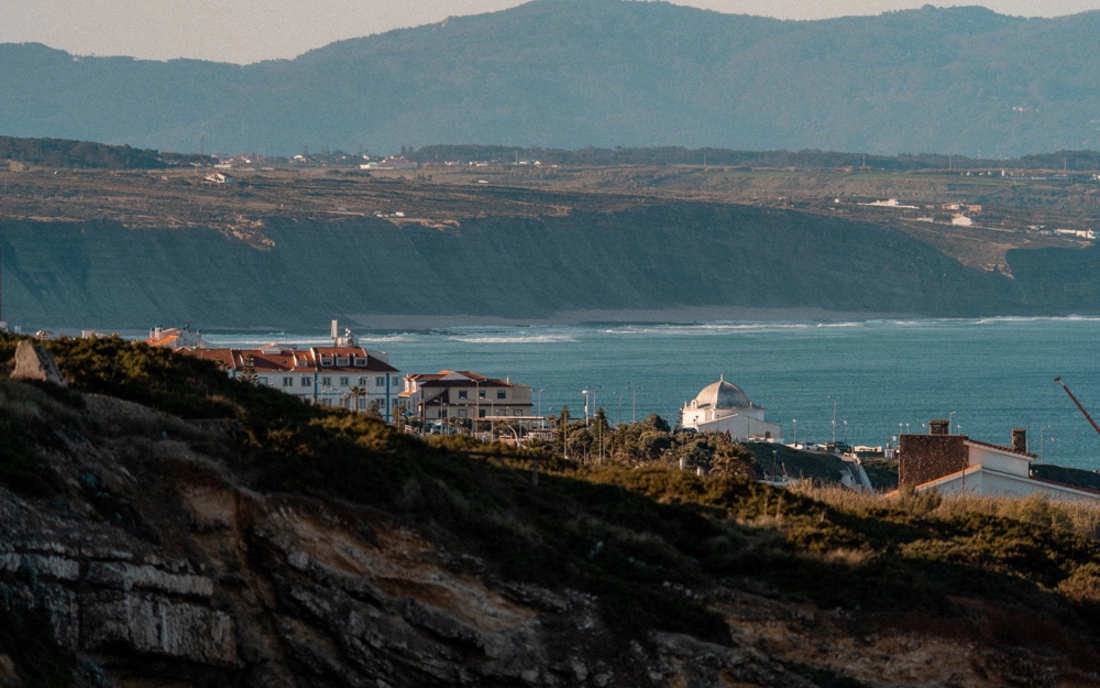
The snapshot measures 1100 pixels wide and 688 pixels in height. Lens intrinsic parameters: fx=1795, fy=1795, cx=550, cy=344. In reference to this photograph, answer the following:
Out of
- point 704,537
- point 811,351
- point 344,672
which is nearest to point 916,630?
point 704,537

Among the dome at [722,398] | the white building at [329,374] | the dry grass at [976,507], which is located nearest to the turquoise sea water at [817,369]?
the dome at [722,398]

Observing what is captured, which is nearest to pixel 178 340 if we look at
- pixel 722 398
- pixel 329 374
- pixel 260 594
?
pixel 329 374

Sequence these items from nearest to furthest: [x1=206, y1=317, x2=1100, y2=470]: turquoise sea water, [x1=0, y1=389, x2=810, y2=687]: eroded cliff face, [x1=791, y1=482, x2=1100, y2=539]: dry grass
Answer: [x1=0, y1=389, x2=810, y2=687]: eroded cliff face < [x1=791, y1=482, x2=1100, y2=539]: dry grass < [x1=206, y1=317, x2=1100, y2=470]: turquoise sea water

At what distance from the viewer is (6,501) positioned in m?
13.1

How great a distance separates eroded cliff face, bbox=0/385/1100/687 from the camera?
1329cm

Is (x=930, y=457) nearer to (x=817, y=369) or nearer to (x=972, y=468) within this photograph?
(x=972, y=468)

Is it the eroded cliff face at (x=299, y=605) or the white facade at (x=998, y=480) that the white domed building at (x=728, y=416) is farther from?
the eroded cliff face at (x=299, y=605)

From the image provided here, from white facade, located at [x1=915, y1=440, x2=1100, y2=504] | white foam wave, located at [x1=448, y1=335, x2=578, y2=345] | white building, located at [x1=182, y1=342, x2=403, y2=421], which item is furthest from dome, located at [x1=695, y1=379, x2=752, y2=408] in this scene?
white foam wave, located at [x1=448, y1=335, x2=578, y2=345]

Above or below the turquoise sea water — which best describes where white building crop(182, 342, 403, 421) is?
above

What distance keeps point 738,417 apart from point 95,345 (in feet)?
173

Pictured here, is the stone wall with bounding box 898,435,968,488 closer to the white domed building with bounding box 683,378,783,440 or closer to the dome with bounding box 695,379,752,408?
the white domed building with bounding box 683,378,783,440

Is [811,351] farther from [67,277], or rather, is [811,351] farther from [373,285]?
[67,277]

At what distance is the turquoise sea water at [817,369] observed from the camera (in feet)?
297

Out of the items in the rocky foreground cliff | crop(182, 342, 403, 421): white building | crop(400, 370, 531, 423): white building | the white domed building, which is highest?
the rocky foreground cliff
